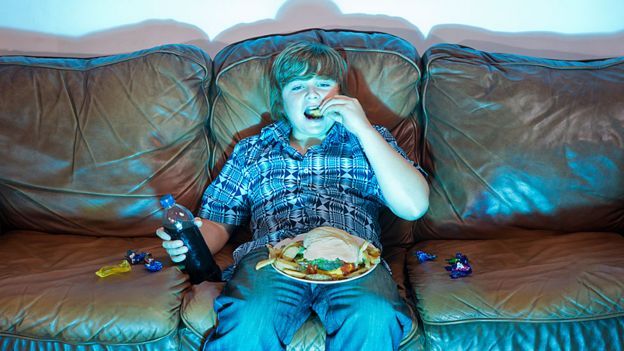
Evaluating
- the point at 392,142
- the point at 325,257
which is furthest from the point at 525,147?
the point at 325,257

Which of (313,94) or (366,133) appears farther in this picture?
(313,94)

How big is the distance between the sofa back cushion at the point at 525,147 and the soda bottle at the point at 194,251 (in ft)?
2.38

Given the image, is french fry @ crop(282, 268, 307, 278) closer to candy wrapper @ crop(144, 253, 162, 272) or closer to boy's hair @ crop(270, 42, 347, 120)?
candy wrapper @ crop(144, 253, 162, 272)

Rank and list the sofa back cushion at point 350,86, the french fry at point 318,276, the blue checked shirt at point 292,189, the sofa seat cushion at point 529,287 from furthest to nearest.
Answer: the sofa back cushion at point 350,86 < the blue checked shirt at point 292,189 < the sofa seat cushion at point 529,287 < the french fry at point 318,276

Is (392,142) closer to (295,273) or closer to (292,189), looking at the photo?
(292,189)

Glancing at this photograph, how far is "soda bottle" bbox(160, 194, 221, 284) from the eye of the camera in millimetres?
1636

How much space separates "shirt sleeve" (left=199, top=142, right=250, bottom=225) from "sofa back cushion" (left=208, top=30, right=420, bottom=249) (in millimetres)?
212

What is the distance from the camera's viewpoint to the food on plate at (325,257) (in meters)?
1.38

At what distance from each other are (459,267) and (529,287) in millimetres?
188

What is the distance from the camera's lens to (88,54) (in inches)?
95.9

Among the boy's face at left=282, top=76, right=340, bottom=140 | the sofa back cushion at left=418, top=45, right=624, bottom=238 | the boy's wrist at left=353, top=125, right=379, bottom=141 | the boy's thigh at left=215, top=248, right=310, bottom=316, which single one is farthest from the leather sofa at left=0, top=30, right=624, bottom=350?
the boy's wrist at left=353, top=125, right=379, bottom=141

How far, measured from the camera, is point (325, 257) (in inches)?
54.4

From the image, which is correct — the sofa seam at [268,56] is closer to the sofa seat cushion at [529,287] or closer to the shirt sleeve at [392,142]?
the shirt sleeve at [392,142]

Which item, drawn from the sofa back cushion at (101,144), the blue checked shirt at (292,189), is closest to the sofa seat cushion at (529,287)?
the blue checked shirt at (292,189)
